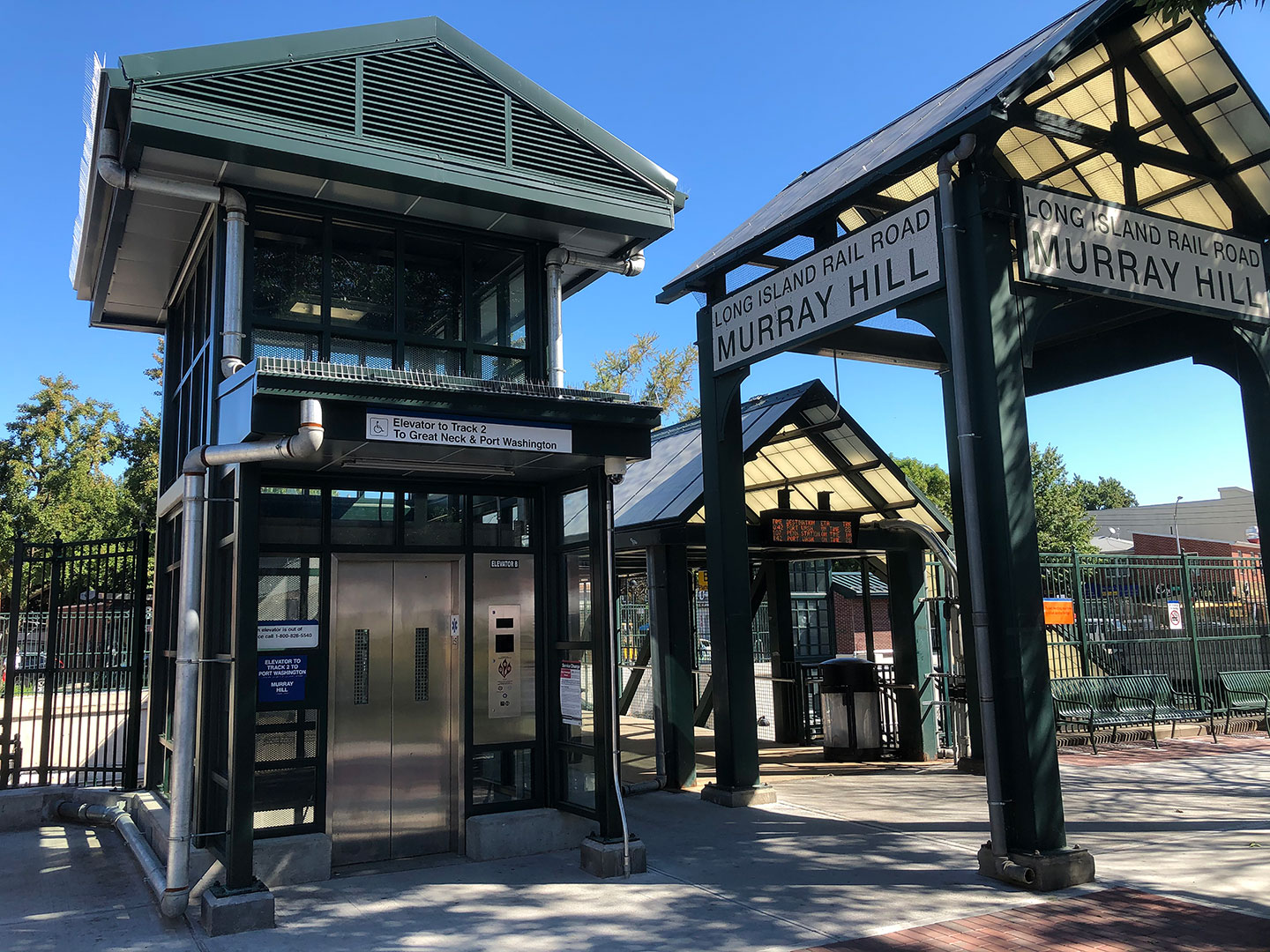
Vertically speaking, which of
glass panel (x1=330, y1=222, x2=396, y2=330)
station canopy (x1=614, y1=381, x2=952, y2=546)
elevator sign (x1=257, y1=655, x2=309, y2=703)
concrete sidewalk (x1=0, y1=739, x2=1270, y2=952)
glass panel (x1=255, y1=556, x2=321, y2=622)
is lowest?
concrete sidewalk (x1=0, y1=739, x2=1270, y2=952)

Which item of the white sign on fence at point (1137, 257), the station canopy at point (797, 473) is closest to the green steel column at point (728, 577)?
the station canopy at point (797, 473)

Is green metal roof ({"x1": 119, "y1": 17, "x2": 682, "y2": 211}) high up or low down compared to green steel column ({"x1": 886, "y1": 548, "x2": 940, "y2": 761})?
up

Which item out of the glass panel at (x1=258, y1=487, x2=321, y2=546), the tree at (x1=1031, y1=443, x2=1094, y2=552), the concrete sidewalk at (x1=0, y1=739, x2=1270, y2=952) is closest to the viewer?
the concrete sidewalk at (x1=0, y1=739, x2=1270, y2=952)

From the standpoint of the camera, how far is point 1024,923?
5.90m

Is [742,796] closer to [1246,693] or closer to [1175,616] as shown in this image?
[1246,693]

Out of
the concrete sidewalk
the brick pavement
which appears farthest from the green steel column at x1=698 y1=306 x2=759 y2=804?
the brick pavement

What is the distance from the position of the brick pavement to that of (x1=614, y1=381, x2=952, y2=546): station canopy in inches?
238

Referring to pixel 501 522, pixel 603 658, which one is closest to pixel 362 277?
pixel 501 522

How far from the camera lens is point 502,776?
8.12 m

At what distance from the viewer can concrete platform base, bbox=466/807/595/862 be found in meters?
7.77

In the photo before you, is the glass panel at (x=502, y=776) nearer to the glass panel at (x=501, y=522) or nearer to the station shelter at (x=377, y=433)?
the station shelter at (x=377, y=433)

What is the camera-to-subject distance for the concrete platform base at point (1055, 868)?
659 cm

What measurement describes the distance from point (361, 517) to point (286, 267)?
7.04 ft

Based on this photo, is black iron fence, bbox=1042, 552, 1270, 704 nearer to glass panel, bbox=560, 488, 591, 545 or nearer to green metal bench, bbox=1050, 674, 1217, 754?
green metal bench, bbox=1050, 674, 1217, 754
